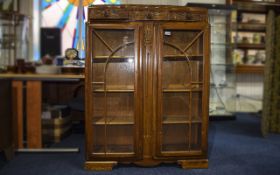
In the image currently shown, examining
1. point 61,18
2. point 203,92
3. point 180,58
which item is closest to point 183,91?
point 203,92

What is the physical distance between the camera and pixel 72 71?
2754 millimetres

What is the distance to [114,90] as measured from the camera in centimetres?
232

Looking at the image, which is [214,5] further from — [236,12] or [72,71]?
[72,71]

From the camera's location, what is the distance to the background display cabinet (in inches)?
174

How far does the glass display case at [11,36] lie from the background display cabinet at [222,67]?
2.81 metres

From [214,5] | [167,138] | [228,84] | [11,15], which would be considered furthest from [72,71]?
[228,84]

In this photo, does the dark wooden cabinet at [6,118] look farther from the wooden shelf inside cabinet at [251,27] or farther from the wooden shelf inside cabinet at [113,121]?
the wooden shelf inside cabinet at [251,27]

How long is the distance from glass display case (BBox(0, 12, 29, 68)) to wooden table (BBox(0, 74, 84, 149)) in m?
1.50

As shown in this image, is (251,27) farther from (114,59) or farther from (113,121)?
(113,121)

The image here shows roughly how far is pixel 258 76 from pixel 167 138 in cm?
331

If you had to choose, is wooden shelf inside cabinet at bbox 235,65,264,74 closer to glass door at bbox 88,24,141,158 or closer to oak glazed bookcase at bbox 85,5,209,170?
oak glazed bookcase at bbox 85,5,209,170

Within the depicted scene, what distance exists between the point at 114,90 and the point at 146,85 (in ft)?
0.85

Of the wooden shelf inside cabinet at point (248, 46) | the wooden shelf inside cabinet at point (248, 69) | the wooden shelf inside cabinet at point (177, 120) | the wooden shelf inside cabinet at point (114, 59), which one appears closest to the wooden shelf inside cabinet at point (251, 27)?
the wooden shelf inside cabinet at point (248, 46)

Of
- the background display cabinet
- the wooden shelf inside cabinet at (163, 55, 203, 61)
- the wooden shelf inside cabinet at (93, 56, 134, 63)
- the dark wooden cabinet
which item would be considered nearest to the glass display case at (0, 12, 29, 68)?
the dark wooden cabinet
